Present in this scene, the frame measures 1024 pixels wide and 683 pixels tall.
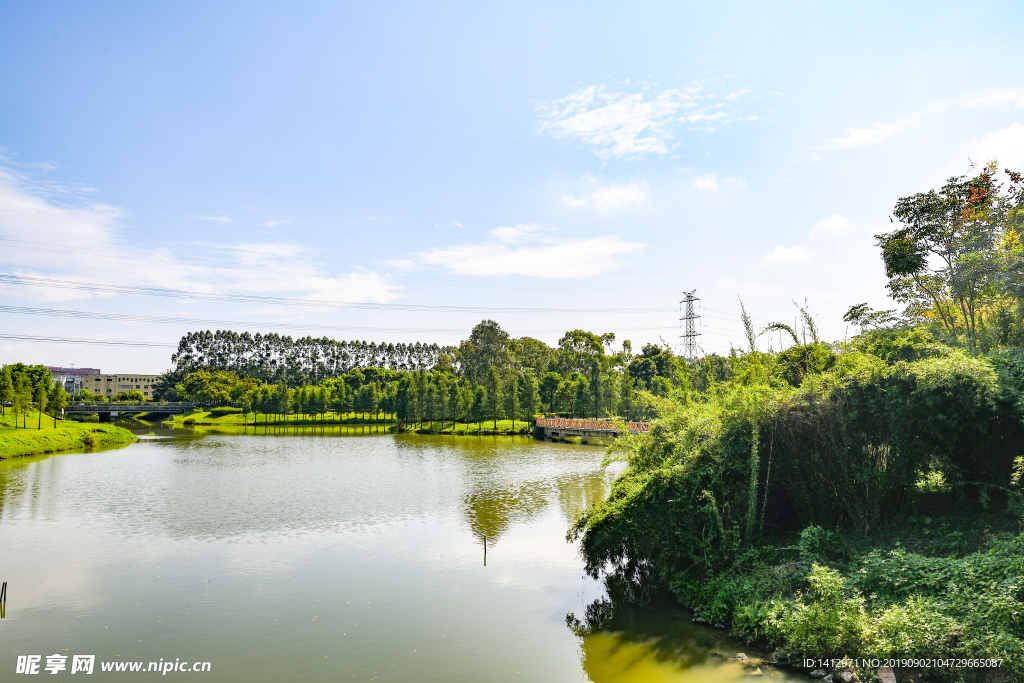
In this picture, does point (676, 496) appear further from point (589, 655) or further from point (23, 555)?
point (23, 555)

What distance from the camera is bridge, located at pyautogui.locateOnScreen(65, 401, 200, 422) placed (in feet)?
275

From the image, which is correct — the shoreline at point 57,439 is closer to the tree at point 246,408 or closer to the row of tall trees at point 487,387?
the row of tall trees at point 487,387

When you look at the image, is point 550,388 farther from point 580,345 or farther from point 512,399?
point 580,345

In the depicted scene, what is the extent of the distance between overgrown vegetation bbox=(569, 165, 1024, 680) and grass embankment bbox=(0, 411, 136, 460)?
1799 inches

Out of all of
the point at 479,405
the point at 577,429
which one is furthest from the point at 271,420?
the point at 577,429

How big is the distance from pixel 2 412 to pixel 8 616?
51.8 meters

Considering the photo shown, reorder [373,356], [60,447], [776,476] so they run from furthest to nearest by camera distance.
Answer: [373,356]
[60,447]
[776,476]

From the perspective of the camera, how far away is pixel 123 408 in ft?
283

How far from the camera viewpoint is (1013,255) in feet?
47.4

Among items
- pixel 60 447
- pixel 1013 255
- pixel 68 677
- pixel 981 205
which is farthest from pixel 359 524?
pixel 60 447

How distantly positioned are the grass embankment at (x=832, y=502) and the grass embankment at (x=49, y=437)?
45.6 metres

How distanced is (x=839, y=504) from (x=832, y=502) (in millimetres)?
138

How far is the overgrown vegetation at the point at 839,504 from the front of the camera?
8547 millimetres

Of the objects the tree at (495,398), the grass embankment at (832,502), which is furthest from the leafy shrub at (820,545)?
the tree at (495,398)
